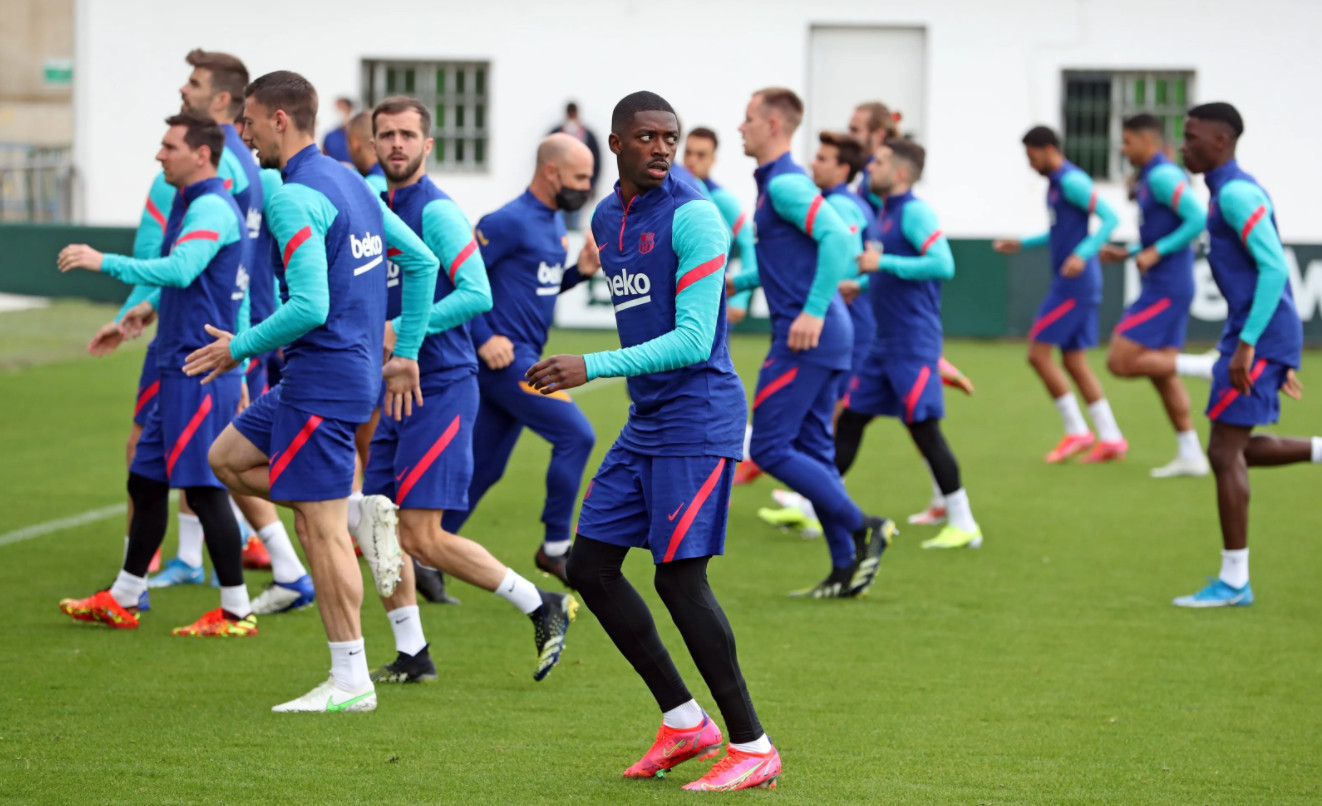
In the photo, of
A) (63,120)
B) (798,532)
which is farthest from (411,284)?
(63,120)

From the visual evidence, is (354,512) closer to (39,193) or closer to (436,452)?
(436,452)

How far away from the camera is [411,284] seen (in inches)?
223

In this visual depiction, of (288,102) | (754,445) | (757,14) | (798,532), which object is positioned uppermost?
(757,14)

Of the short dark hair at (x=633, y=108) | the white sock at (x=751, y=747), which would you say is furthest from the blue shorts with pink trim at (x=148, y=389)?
the white sock at (x=751, y=747)

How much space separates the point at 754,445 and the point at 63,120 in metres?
40.9

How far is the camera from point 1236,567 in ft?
24.2

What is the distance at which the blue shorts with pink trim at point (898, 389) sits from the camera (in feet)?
28.6

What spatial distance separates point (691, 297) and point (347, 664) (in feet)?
6.35

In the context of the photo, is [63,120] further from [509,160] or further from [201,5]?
[509,160]

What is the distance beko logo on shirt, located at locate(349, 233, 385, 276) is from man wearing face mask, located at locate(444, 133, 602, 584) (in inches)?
61.6

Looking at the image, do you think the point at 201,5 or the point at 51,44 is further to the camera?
the point at 51,44

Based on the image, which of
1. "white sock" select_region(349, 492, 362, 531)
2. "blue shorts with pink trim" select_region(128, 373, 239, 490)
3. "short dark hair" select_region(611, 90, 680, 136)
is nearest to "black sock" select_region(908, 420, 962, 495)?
"blue shorts with pink trim" select_region(128, 373, 239, 490)

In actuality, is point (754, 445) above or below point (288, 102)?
below

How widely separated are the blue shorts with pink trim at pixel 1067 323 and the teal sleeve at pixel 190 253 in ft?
23.1
